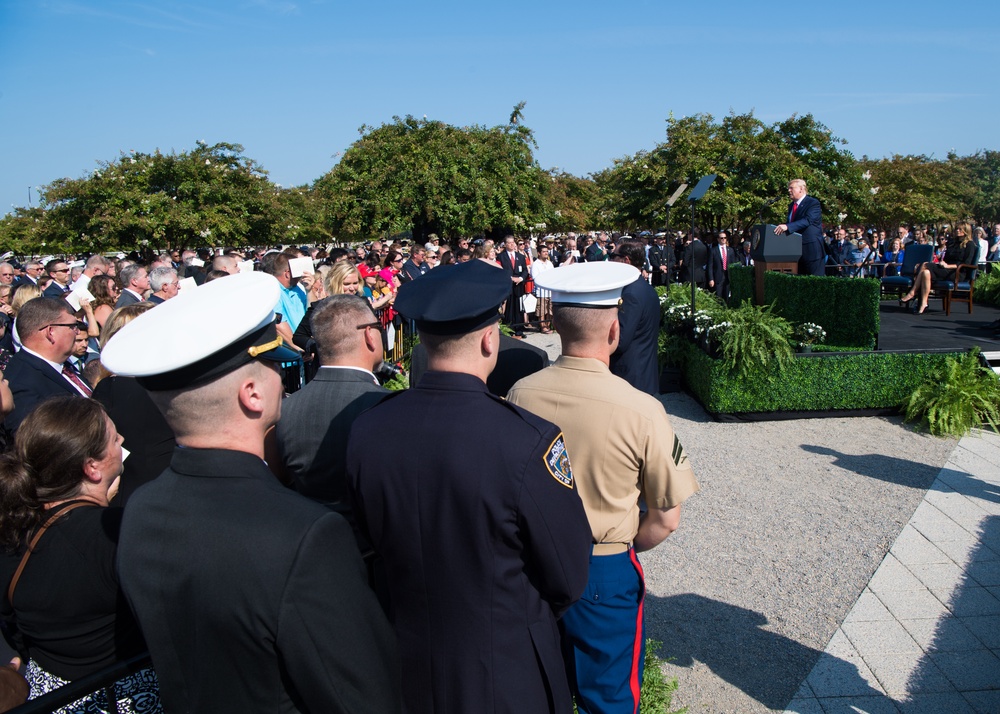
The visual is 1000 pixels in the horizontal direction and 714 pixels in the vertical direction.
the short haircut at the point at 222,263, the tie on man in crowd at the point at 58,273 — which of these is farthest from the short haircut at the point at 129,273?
the tie on man in crowd at the point at 58,273

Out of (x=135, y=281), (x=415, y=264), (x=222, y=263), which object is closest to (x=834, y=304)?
(x=415, y=264)

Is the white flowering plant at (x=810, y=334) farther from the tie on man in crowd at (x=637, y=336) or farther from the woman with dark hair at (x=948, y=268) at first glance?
the woman with dark hair at (x=948, y=268)

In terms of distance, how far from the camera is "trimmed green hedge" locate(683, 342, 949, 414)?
8539mm

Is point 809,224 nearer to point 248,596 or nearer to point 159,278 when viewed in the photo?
point 159,278

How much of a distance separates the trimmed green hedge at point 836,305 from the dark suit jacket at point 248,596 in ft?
30.1

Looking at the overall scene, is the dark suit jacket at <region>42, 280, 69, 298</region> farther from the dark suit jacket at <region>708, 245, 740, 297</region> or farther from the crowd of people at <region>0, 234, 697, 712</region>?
the dark suit jacket at <region>708, 245, 740, 297</region>

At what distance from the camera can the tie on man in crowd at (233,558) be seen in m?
1.41

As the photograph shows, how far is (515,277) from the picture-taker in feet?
47.9

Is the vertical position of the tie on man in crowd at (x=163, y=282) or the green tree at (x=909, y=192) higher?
the green tree at (x=909, y=192)

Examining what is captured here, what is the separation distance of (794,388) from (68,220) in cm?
1887

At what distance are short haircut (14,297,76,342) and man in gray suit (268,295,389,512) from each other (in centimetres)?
225

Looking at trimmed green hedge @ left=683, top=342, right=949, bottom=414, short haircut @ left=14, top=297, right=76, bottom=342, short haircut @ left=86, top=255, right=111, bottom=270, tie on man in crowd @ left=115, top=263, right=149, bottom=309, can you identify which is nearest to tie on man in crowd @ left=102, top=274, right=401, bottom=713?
short haircut @ left=14, top=297, right=76, bottom=342

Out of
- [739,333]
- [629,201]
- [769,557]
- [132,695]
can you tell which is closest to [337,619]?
[132,695]

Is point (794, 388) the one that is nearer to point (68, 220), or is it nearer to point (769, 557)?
point (769, 557)
